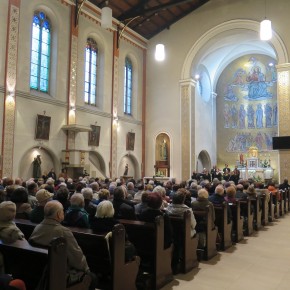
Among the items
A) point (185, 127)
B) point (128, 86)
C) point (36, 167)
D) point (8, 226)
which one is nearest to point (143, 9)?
point (128, 86)

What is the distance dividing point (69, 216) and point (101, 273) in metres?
0.74

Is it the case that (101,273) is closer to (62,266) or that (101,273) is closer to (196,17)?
(62,266)

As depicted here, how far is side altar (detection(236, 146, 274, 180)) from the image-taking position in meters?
18.1

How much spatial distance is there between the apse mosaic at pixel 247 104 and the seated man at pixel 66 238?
1887 cm

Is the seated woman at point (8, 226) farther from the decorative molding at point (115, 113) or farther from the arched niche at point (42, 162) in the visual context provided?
the decorative molding at point (115, 113)

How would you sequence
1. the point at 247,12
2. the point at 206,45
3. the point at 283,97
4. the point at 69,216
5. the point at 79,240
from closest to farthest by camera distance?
the point at 79,240 < the point at 69,216 < the point at 283,97 < the point at 247,12 < the point at 206,45

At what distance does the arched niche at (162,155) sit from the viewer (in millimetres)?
17750

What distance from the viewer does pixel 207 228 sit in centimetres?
511

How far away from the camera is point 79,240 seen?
3344mm

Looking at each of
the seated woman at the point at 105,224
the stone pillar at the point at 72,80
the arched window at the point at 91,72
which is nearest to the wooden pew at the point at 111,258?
the seated woman at the point at 105,224

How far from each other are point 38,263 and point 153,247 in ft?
5.33

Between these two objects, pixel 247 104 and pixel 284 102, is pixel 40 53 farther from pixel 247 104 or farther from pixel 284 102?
pixel 247 104

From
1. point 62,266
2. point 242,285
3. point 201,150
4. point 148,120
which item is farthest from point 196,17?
point 62,266

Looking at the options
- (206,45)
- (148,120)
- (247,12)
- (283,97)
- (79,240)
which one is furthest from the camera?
(148,120)
